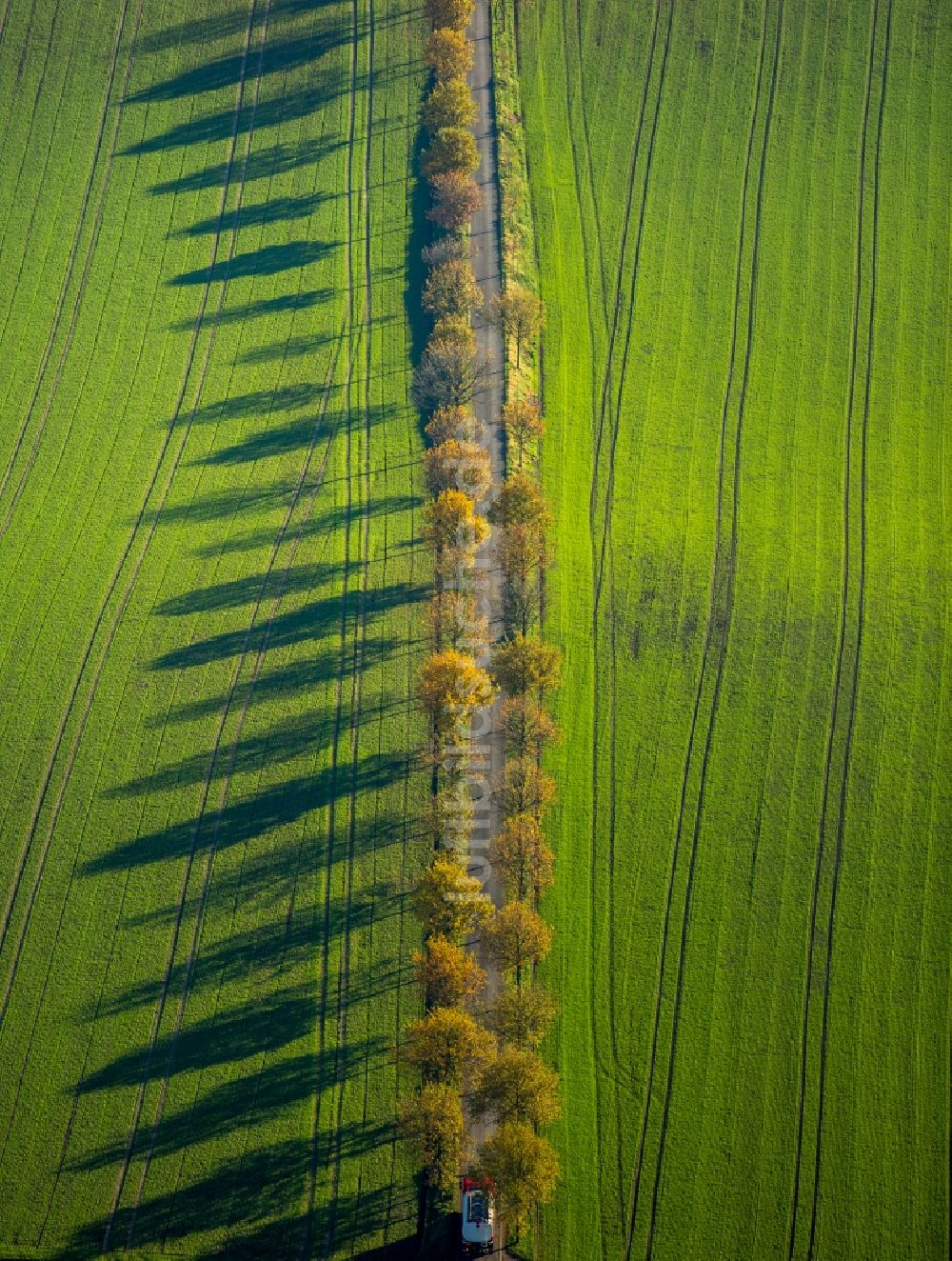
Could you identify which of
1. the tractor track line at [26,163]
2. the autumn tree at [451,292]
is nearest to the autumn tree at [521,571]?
the autumn tree at [451,292]

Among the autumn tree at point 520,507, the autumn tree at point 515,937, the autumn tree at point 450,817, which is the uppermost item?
the autumn tree at point 520,507

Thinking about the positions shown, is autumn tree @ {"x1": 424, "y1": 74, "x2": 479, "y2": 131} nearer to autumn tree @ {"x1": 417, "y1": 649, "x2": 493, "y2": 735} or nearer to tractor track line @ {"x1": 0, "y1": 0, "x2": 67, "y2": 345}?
tractor track line @ {"x1": 0, "y1": 0, "x2": 67, "y2": 345}

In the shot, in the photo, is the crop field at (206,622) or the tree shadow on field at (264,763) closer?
the tree shadow on field at (264,763)

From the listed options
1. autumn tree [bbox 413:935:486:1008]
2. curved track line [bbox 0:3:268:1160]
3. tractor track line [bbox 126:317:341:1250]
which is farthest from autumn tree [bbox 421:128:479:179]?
autumn tree [bbox 413:935:486:1008]

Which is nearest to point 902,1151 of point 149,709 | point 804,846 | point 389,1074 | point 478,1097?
point 804,846

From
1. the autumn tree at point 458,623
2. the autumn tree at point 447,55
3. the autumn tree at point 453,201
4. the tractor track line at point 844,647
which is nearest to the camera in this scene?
the tractor track line at point 844,647

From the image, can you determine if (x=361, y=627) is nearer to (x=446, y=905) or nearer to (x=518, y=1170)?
(x=446, y=905)

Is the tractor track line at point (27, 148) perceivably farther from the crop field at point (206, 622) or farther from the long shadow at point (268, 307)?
the long shadow at point (268, 307)
